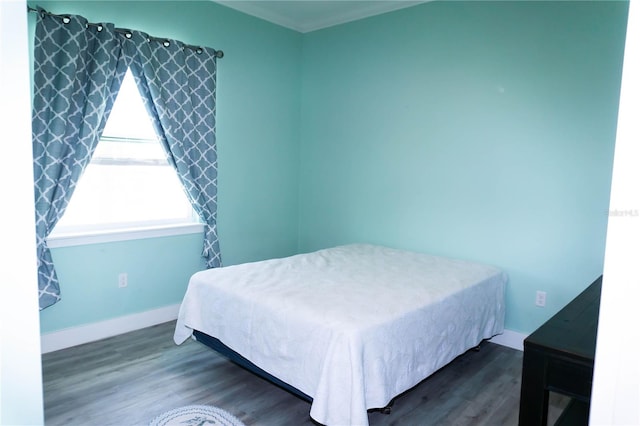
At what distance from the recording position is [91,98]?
285 centimetres

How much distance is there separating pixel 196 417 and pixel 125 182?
1878 mm

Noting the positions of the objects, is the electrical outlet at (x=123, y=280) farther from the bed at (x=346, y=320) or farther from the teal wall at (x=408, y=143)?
the bed at (x=346, y=320)

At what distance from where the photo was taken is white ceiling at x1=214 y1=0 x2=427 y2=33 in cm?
359

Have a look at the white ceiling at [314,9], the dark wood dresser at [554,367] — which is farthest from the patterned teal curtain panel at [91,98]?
the dark wood dresser at [554,367]

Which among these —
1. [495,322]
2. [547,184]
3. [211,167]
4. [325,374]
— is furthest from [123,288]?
[547,184]

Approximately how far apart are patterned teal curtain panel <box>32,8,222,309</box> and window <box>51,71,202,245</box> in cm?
15

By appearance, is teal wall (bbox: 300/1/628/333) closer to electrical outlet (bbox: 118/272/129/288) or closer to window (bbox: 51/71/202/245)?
window (bbox: 51/71/202/245)

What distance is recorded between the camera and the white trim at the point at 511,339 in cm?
308

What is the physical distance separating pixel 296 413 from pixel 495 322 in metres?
1.52

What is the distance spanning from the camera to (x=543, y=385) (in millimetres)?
1432

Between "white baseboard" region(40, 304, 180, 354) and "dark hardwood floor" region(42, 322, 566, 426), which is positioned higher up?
"white baseboard" region(40, 304, 180, 354)

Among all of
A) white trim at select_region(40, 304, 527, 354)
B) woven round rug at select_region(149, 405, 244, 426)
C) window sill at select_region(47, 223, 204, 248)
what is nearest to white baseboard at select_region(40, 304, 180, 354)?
white trim at select_region(40, 304, 527, 354)

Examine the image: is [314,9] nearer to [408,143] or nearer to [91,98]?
[408,143]

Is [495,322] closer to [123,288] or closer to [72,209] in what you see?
[123,288]
